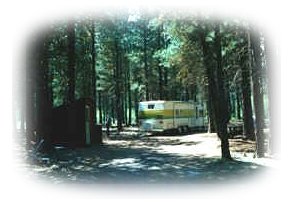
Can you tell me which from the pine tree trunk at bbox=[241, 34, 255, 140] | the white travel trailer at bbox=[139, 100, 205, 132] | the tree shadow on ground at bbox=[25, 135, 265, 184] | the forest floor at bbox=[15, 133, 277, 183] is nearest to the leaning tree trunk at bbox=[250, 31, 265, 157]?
the forest floor at bbox=[15, 133, 277, 183]

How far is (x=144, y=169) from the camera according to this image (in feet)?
50.3

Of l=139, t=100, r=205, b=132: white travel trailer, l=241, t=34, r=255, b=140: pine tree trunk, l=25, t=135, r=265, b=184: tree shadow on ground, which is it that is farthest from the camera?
l=139, t=100, r=205, b=132: white travel trailer

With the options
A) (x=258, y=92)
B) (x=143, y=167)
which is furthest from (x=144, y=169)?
(x=258, y=92)

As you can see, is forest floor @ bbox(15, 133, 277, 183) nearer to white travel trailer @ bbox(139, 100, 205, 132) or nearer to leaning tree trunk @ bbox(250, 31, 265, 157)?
leaning tree trunk @ bbox(250, 31, 265, 157)

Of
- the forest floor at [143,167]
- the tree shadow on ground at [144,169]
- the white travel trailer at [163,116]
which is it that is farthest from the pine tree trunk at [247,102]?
the white travel trailer at [163,116]

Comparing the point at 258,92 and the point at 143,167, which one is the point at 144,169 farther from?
the point at 258,92

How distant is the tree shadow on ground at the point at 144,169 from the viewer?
527 inches

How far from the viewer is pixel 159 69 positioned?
4862cm

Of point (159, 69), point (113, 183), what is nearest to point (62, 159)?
point (113, 183)

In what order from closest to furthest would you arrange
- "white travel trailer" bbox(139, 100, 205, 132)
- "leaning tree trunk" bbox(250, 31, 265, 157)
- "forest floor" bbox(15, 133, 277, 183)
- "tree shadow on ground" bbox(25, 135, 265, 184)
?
"tree shadow on ground" bbox(25, 135, 265, 184) < "forest floor" bbox(15, 133, 277, 183) < "leaning tree trunk" bbox(250, 31, 265, 157) < "white travel trailer" bbox(139, 100, 205, 132)

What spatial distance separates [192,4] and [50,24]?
6.37m

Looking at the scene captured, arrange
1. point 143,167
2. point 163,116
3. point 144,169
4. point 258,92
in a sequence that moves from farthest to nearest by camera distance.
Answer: point 163,116 → point 258,92 → point 143,167 → point 144,169

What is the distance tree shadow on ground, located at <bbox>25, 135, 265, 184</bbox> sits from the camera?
43.9 ft

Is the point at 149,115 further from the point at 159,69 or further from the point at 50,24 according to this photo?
the point at 50,24
